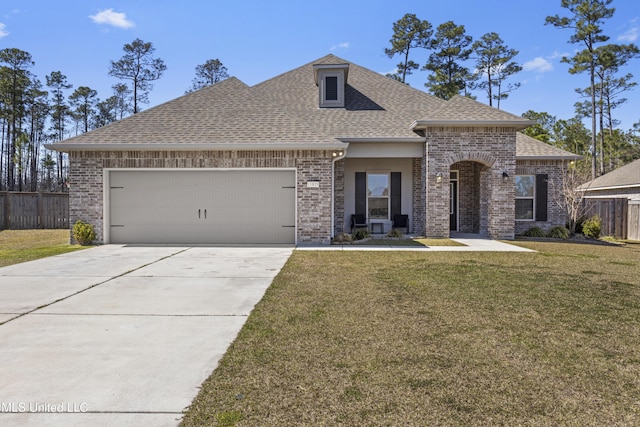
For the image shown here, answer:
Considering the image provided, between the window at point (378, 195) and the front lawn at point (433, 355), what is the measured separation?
25.4 feet

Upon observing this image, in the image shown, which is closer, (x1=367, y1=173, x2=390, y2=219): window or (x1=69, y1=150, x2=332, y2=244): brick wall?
(x1=69, y1=150, x2=332, y2=244): brick wall

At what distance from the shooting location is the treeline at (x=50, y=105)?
103 feet

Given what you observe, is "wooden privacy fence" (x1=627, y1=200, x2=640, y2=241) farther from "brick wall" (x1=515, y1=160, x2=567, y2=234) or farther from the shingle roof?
the shingle roof

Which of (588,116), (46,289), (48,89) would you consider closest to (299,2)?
(46,289)

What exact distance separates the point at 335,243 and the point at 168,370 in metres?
8.87

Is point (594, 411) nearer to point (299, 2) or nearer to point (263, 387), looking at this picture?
point (263, 387)

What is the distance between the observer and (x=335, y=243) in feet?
39.3

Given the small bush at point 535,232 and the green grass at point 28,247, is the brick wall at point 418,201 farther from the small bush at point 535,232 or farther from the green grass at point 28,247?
the green grass at point 28,247

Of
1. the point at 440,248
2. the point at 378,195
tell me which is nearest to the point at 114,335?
the point at 440,248

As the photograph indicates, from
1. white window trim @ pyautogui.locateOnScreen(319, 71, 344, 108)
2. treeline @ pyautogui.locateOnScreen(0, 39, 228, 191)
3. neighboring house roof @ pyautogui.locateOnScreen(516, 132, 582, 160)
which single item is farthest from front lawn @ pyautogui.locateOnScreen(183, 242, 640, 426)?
treeline @ pyautogui.locateOnScreen(0, 39, 228, 191)

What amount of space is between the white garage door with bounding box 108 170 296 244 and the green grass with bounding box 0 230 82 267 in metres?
1.61

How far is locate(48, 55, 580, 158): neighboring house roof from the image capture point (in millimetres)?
11477

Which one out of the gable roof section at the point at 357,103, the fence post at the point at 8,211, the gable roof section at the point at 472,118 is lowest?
the fence post at the point at 8,211

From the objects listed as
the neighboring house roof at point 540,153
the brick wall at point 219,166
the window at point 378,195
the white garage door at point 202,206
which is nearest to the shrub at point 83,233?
the brick wall at point 219,166
